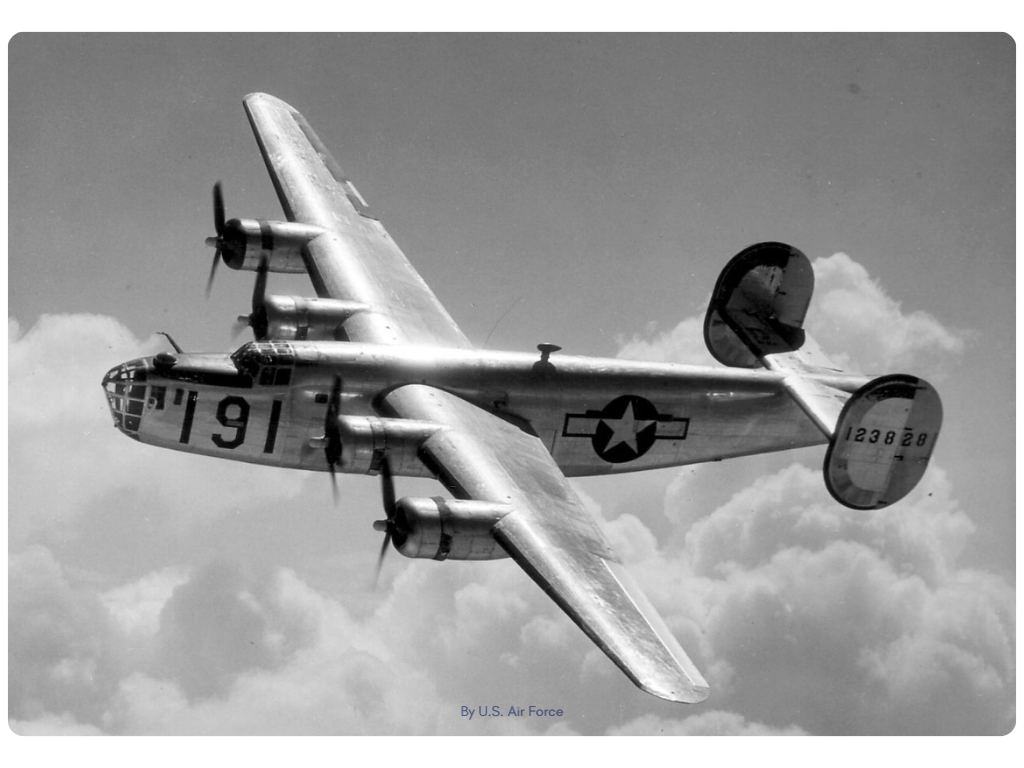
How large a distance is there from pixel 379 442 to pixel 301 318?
5.53m

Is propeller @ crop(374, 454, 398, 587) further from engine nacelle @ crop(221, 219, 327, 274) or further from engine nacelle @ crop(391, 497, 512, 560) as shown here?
engine nacelle @ crop(221, 219, 327, 274)

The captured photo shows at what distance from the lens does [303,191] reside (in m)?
30.5

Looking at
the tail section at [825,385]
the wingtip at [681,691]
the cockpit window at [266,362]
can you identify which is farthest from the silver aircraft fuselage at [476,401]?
the wingtip at [681,691]

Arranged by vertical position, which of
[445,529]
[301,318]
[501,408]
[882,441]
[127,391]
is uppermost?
[882,441]

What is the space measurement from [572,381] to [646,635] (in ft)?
27.7

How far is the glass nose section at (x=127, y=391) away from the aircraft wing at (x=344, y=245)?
4840 mm

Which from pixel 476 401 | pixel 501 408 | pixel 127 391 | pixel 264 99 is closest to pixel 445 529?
pixel 476 401

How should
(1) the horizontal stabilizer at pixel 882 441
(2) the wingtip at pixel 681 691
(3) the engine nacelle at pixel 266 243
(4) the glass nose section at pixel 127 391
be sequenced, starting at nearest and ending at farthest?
(2) the wingtip at pixel 681 691
(4) the glass nose section at pixel 127 391
(1) the horizontal stabilizer at pixel 882 441
(3) the engine nacelle at pixel 266 243

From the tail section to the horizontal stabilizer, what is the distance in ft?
0.06

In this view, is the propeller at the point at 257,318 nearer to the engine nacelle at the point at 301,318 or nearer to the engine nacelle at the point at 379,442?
the engine nacelle at the point at 301,318

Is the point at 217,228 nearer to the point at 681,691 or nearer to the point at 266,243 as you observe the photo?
the point at 266,243

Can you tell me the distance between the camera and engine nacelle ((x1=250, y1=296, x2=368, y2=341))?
83.6 feet

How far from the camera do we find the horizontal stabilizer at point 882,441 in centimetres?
2323

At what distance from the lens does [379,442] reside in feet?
70.2
